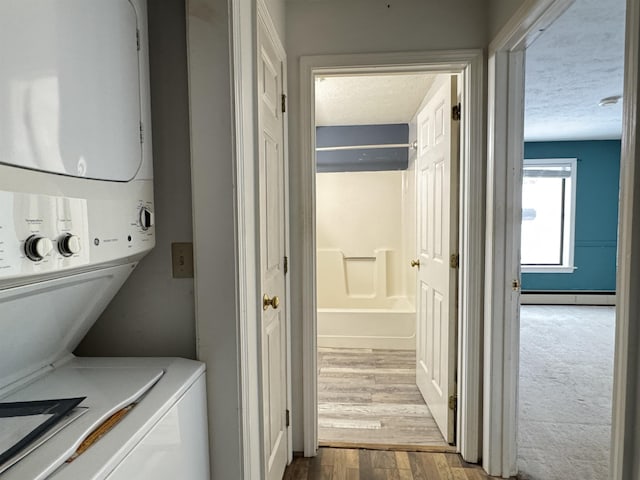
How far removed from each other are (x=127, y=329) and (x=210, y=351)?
290 mm

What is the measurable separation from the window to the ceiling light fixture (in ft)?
5.79

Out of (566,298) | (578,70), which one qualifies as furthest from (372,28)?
(566,298)

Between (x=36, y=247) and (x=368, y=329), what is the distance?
316 cm

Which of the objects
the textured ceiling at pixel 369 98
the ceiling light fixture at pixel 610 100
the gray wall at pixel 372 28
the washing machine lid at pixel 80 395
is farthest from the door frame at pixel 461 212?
the ceiling light fixture at pixel 610 100

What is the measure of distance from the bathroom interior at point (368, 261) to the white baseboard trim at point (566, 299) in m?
2.39

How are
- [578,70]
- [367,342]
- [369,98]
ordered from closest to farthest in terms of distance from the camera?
[578,70], [369,98], [367,342]

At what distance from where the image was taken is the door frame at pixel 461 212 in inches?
70.6

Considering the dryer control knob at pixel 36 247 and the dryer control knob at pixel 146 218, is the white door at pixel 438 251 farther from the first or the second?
the dryer control knob at pixel 36 247

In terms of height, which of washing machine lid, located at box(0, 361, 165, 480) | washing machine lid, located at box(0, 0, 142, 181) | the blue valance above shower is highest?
the blue valance above shower

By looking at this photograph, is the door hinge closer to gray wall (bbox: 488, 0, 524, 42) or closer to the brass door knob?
gray wall (bbox: 488, 0, 524, 42)

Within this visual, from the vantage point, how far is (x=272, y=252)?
1.63 m

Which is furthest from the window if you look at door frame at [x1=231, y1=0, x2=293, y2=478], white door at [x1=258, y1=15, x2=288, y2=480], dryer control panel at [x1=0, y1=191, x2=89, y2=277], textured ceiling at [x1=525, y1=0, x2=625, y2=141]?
dryer control panel at [x1=0, y1=191, x2=89, y2=277]

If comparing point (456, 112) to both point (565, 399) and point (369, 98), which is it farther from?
point (565, 399)

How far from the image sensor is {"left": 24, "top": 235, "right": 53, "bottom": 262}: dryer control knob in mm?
617
